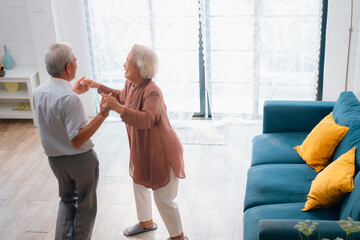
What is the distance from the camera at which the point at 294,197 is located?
3096 millimetres

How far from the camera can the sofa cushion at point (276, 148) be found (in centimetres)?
364

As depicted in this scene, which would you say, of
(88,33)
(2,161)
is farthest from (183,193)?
(88,33)

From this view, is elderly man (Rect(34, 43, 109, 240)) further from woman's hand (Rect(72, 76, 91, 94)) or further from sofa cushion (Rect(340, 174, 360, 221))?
sofa cushion (Rect(340, 174, 360, 221))

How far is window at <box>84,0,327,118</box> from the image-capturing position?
498cm

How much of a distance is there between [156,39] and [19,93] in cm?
178

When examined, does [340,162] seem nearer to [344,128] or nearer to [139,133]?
[344,128]

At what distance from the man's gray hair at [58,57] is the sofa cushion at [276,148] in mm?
1669

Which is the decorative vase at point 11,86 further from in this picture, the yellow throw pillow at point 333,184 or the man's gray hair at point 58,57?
the yellow throw pillow at point 333,184

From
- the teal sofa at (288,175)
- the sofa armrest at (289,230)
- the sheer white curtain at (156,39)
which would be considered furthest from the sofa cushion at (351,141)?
the sheer white curtain at (156,39)

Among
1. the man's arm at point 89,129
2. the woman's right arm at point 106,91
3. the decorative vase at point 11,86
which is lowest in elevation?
the decorative vase at point 11,86

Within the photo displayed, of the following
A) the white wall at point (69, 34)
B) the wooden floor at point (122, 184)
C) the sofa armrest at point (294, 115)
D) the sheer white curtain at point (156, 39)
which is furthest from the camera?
the sheer white curtain at point (156, 39)

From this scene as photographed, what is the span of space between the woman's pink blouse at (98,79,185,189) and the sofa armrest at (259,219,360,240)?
2.59 ft

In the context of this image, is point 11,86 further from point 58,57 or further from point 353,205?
point 353,205

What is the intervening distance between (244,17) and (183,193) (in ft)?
6.81
